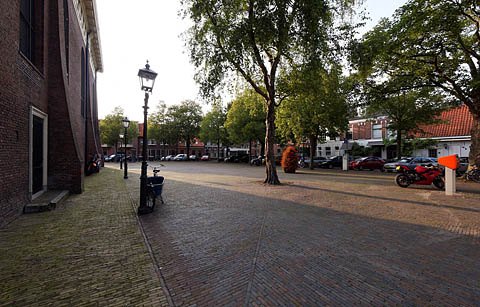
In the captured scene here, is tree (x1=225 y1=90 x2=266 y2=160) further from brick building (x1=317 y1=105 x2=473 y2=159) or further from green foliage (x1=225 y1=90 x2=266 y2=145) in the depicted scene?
brick building (x1=317 y1=105 x2=473 y2=159)

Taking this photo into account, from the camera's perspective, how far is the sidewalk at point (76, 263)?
2836mm

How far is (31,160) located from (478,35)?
69.1 ft

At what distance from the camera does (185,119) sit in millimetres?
50438

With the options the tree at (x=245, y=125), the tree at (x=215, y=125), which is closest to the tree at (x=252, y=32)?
the tree at (x=245, y=125)

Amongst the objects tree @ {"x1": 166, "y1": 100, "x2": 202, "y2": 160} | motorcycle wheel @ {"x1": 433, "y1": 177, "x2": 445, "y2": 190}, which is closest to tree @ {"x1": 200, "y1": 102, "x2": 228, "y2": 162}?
tree @ {"x1": 166, "y1": 100, "x2": 202, "y2": 160}

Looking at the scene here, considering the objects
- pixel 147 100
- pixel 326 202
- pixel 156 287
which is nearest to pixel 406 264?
pixel 156 287

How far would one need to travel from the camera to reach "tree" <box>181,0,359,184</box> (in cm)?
1073

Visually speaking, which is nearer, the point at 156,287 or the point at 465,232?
the point at 156,287

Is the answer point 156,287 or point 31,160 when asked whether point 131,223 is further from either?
point 31,160

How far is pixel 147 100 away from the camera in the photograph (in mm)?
7426

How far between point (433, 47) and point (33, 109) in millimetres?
19063

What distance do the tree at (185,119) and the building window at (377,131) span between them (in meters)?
33.5

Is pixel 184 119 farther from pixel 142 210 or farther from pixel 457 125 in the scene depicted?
pixel 142 210

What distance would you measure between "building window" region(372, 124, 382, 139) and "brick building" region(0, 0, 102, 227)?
37900mm
